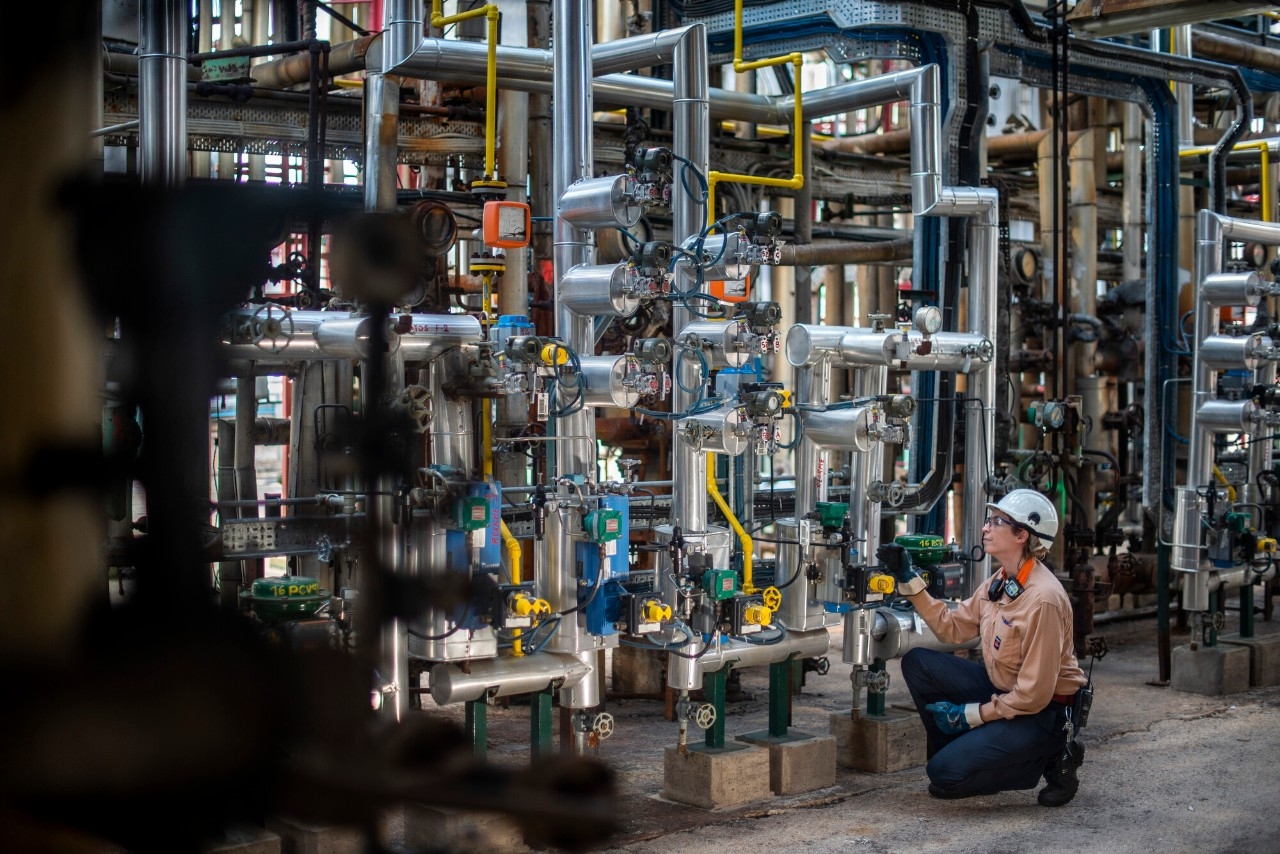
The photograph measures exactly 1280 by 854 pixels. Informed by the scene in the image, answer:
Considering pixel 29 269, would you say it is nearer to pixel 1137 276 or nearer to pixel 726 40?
A: pixel 726 40

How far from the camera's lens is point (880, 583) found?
18.6 feet

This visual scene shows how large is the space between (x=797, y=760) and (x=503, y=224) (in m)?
2.28

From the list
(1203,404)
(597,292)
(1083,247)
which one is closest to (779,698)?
(597,292)

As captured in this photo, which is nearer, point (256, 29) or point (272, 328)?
point (272, 328)

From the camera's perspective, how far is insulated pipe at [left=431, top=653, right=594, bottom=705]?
4.65m

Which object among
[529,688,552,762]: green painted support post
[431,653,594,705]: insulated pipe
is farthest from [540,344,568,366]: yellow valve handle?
[529,688,552,762]: green painted support post

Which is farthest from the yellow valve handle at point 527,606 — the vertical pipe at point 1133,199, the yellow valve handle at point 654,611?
the vertical pipe at point 1133,199

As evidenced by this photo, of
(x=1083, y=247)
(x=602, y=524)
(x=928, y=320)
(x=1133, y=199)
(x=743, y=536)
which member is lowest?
(x=743, y=536)

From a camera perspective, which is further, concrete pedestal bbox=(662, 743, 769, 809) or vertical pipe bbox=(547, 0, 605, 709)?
concrete pedestal bbox=(662, 743, 769, 809)

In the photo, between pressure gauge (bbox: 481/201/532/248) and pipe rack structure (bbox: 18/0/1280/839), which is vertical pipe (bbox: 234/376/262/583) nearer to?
pipe rack structure (bbox: 18/0/1280/839)

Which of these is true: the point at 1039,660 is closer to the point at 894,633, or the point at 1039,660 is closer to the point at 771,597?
the point at 894,633

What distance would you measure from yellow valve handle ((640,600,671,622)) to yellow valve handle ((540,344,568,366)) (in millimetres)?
897

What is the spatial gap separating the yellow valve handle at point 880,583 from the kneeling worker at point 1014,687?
8.7 inches

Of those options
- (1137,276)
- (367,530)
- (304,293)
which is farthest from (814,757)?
(1137,276)
